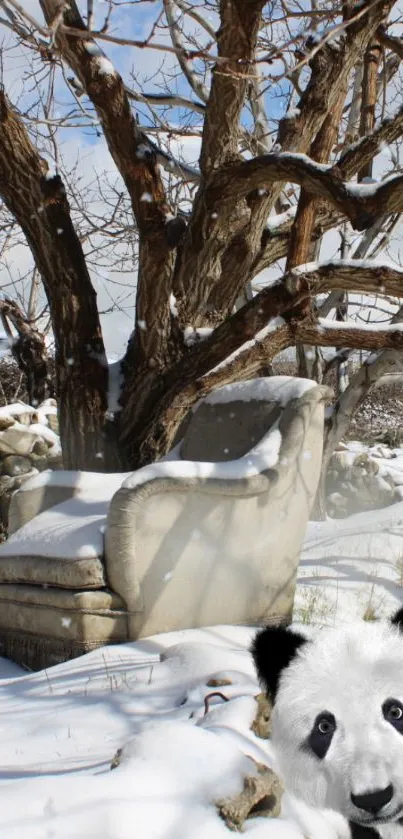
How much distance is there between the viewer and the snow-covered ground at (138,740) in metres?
1.09

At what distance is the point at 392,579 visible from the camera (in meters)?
4.91

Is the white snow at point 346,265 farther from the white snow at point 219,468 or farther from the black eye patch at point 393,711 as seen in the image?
the black eye patch at point 393,711

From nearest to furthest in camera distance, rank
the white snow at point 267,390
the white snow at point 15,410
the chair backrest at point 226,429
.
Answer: the white snow at point 267,390
the chair backrest at point 226,429
the white snow at point 15,410

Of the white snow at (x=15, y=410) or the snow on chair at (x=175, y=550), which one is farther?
the white snow at (x=15, y=410)

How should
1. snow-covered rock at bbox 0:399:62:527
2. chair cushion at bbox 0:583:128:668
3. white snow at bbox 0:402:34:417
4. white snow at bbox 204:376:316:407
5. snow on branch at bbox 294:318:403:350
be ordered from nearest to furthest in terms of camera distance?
chair cushion at bbox 0:583:128:668, white snow at bbox 204:376:316:407, snow on branch at bbox 294:318:403:350, snow-covered rock at bbox 0:399:62:527, white snow at bbox 0:402:34:417

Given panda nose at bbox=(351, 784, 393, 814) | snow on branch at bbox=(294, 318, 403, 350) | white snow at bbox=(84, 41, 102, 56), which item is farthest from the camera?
white snow at bbox=(84, 41, 102, 56)

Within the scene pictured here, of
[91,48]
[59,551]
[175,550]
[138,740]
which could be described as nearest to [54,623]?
[59,551]

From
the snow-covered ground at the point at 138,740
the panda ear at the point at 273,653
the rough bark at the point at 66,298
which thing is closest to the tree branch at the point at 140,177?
the rough bark at the point at 66,298

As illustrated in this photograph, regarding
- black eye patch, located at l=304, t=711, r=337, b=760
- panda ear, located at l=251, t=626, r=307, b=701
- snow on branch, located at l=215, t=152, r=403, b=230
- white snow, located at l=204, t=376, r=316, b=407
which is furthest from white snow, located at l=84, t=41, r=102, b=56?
black eye patch, located at l=304, t=711, r=337, b=760

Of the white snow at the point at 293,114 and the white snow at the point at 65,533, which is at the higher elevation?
the white snow at the point at 293,114

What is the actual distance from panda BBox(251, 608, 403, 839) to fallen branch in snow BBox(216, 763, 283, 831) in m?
0.31

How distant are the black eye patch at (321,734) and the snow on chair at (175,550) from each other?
2215 millimetres

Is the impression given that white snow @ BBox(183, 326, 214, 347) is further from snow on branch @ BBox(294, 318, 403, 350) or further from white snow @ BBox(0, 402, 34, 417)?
white snow @ BBox(0, 402, 34, 417)

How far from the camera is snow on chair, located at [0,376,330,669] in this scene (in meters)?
3.08
